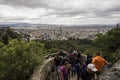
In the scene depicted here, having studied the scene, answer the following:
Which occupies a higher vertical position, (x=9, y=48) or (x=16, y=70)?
(x=9, y=48)

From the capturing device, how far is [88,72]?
6348 mm

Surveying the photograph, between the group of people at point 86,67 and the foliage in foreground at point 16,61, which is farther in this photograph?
the foliage in foreground at point 16,61

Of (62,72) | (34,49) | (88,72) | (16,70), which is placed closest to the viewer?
(88,72)

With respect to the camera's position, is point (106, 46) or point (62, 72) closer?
point (62, 72)

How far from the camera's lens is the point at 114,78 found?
6.39m

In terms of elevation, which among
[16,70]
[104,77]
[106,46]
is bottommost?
[106,46]

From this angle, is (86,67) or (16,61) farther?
(16,61)

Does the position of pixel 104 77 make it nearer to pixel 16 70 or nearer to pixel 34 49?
pixel 16 70

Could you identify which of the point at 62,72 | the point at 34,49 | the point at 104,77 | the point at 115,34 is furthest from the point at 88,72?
the point at 115,34

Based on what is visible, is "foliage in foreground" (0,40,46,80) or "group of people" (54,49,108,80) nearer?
"group of people" (54,49,108,80)

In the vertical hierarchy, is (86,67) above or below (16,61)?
above

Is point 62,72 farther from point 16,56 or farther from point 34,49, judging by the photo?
point 34,49

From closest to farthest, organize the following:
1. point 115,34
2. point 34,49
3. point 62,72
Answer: point 62,72, point 34,49, point 115,34

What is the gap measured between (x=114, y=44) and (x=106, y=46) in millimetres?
1109
